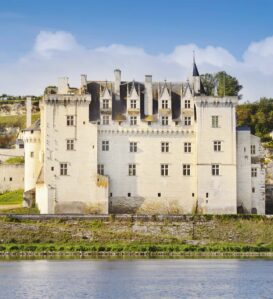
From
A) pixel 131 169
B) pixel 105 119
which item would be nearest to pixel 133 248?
pixel 131 169

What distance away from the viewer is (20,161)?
97875 millimetres

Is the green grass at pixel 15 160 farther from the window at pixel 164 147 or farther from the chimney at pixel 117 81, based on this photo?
the window at pixel 164 147

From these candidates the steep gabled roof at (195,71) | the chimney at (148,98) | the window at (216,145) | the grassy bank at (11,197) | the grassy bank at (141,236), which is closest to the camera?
the grassy bank at (141,236)

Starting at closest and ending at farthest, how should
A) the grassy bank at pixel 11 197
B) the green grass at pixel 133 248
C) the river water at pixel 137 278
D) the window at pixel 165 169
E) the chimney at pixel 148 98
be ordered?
the river water at pixel 137 278 < the green grass at pixel 133 248 < the window at pixel 165 169 < the chimney at pixel 148 98 < the grassy bank at pixel 11 197

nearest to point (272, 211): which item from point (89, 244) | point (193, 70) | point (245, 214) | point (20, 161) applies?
point (245, 214)

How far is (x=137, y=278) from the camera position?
55.2m

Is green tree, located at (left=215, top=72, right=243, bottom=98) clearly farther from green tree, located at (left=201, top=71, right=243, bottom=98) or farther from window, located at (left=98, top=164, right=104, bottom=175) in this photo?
window, located at (left=98, top=164, right=104, bottom=175)

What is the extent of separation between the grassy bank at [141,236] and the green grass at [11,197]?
1282 cm

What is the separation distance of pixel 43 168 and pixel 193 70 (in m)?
13.4

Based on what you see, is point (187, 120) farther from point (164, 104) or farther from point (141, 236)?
→ point (141, 236)

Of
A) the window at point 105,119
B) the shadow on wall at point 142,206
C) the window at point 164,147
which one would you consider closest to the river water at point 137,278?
the shadow on wall at point 142,206

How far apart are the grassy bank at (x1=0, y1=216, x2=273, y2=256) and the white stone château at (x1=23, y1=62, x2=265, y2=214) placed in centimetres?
308

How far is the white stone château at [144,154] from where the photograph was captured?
76.2 m

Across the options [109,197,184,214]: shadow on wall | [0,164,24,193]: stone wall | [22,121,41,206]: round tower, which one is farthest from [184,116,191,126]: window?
Answer: [0,164,24,193]: stone wall
